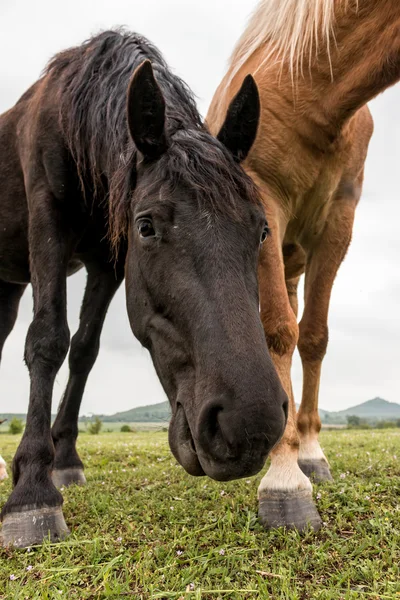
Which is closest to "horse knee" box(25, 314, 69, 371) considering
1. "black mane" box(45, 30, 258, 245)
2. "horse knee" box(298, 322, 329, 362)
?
"black mane" box(45, 30, 258, 245)

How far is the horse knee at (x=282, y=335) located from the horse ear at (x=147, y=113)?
133 centimetres

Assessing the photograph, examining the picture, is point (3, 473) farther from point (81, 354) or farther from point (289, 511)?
point (289, 511)

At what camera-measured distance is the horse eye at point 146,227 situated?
9.06ft

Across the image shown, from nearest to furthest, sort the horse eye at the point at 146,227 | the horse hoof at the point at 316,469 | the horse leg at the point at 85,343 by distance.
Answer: the horse eye at the point at 146,227 → the horse hoof at the point at 316,469 → the horse leg at the point at 85,343

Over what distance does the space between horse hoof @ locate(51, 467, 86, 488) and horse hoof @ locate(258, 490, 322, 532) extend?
2.15 m

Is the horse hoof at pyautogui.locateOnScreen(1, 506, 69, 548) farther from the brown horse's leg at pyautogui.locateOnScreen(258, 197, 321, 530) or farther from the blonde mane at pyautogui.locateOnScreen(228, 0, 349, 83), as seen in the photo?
the blonde mane at pyautogui.locateOnScreen(228, 0, 349, 83)

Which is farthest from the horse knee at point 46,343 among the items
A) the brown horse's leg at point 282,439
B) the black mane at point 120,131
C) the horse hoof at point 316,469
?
the horse hoof at point 316,469

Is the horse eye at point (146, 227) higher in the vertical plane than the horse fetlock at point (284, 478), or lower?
higher

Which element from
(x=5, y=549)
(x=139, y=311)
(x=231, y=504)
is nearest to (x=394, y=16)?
(x=139, y=311)

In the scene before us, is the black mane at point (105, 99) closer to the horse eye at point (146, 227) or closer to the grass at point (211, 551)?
the horse eye at point (146, 227)

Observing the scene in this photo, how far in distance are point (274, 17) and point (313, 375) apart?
2898mm

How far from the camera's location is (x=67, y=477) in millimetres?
4809

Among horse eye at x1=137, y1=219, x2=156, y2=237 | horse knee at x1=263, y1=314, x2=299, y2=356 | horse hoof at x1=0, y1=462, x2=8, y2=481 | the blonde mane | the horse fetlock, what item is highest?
the blonde mane

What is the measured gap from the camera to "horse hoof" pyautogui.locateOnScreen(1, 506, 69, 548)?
122 inches
